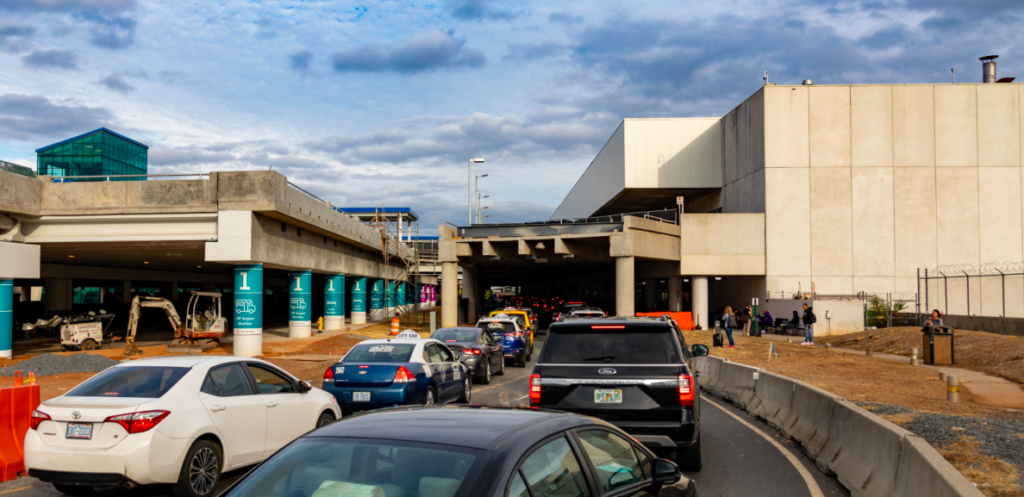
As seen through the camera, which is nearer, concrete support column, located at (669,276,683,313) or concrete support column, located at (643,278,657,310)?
concrete support column, located at (669,276,683,313)

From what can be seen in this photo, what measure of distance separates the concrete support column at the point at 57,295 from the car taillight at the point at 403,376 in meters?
39.9

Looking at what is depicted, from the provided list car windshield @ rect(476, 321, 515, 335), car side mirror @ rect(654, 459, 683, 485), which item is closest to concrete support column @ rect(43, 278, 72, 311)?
car windshield @ rect(476, 321, 515, 335)

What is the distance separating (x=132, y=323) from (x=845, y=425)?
31.3 m

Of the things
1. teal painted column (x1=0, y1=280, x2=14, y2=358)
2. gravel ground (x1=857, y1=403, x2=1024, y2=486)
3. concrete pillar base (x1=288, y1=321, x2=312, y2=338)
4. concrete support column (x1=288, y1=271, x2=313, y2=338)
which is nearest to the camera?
gravel ground (x1=857, y1=403, x2=1024, y2=486)

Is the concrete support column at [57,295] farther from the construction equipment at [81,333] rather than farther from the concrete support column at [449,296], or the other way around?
the concrete support column at [449,296]

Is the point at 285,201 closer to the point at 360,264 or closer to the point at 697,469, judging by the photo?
the point at 360,264

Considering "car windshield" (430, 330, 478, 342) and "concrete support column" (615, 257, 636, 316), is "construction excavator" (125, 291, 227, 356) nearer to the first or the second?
"car windshield" (430, 330, 478, 342)

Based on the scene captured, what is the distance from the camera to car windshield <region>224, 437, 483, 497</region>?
2.96m

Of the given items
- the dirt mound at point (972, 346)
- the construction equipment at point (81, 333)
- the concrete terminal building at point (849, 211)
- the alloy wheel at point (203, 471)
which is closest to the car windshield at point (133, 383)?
the alloy wheel at point (203, 471)

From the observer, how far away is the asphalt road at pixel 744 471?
761cm

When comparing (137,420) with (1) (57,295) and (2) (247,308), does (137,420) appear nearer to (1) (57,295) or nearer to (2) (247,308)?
(2) (247,308)

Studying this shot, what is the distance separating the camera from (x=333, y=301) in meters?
43.9

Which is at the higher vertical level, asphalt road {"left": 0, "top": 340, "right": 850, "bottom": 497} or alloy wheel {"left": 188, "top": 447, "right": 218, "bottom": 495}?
alloy wheel {"left": 188, "top": 447, "right": 218, "bottom": 495}

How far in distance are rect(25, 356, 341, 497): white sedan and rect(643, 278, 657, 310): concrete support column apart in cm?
5014
